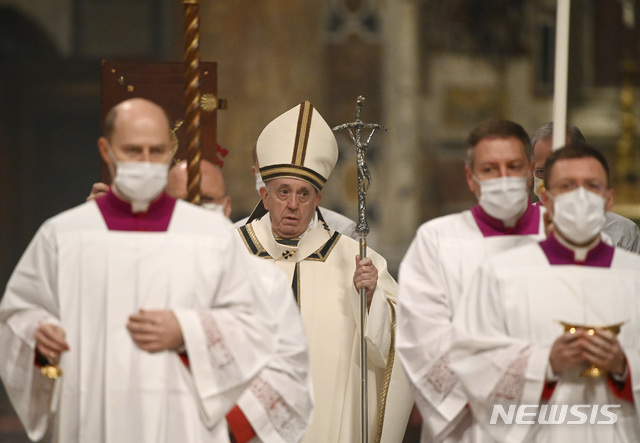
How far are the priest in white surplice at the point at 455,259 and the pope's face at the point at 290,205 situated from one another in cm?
105

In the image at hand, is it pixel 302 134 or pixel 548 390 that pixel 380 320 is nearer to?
pixel 302 134

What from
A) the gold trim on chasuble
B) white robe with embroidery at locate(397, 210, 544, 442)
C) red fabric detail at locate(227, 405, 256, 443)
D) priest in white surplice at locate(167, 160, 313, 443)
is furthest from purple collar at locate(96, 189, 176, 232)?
the gold trim on chasuble

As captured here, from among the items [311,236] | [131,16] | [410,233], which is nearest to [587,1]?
[410,233]

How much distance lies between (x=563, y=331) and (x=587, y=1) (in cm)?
791

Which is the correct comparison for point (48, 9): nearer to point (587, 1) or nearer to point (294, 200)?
point (587, 1)

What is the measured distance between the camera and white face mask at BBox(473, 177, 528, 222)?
14.2 feet

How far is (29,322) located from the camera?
Result: 3.92m

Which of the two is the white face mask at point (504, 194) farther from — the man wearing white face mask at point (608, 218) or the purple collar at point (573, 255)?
the man wearing white face mask at point (608, 218)

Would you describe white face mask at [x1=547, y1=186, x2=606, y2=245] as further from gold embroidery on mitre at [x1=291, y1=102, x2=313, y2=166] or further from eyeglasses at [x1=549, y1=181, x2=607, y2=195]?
gold embroidery on mitre at [x1=291, y1=102, x2=313, y2=166]

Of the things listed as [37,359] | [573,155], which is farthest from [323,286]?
[37,359]

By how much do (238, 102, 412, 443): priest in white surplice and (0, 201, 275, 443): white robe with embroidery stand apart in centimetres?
154

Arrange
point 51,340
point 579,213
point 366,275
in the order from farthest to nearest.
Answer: point 366,275 → point 579,213 → point 51,340

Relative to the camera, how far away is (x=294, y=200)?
5621 millimetres

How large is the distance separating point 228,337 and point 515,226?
1.34 meters
